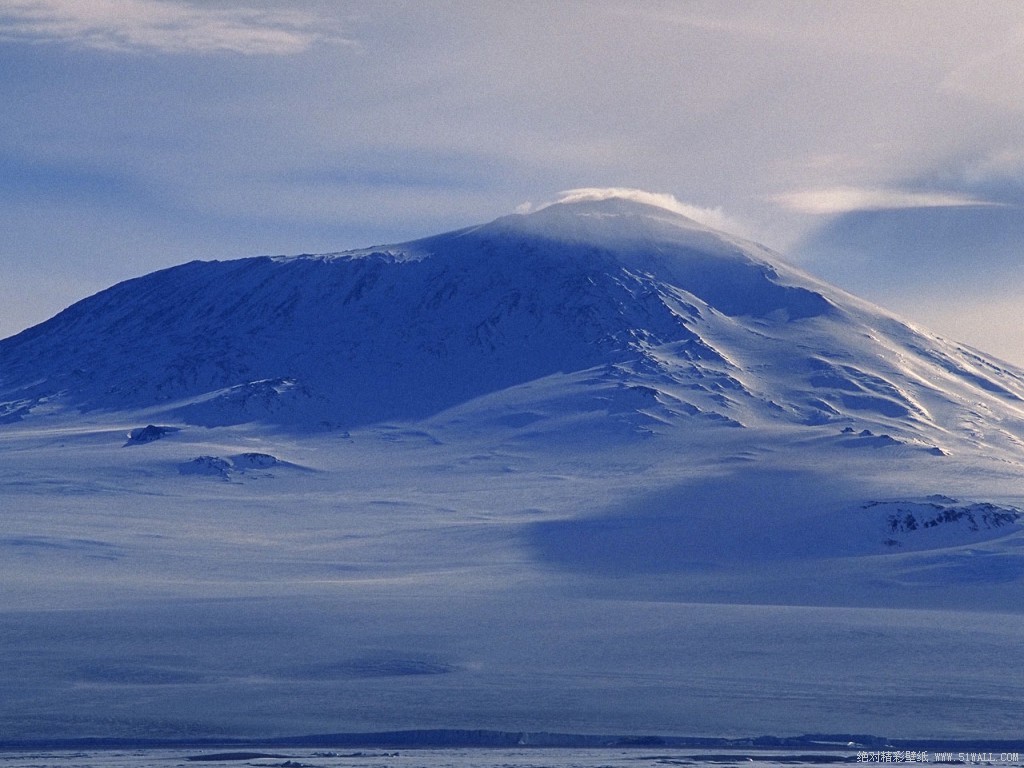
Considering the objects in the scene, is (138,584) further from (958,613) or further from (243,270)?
(243,270)

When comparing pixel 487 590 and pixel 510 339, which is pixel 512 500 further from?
pixel 510 339

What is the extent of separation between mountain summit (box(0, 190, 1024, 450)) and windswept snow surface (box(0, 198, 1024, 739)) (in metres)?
0.55

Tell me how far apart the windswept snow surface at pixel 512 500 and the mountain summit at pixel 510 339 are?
1.82 ft

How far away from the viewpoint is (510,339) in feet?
505

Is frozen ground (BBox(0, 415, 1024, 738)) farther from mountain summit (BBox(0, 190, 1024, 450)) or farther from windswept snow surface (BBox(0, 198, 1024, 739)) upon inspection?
mountain summit (BBox(0, 190, 1024, 450))

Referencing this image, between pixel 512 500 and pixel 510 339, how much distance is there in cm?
5393

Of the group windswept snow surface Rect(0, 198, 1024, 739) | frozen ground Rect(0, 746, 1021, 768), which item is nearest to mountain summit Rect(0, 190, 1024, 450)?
windswept snow surface Rect(0, 198, 1024, 739)

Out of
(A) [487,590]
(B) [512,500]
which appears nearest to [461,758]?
(A) [487,590]

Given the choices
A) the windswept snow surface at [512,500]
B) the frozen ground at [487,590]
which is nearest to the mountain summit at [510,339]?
the windswept snow surface at [512,500]

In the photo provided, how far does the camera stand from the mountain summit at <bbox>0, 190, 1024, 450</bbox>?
453ft

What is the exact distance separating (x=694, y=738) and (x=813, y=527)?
52.4 m

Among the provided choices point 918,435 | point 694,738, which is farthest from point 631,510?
point 694,738

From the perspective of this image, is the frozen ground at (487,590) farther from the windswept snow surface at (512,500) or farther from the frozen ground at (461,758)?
the frozen ground at (461,758)

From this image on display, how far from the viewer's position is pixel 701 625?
54.1 m
